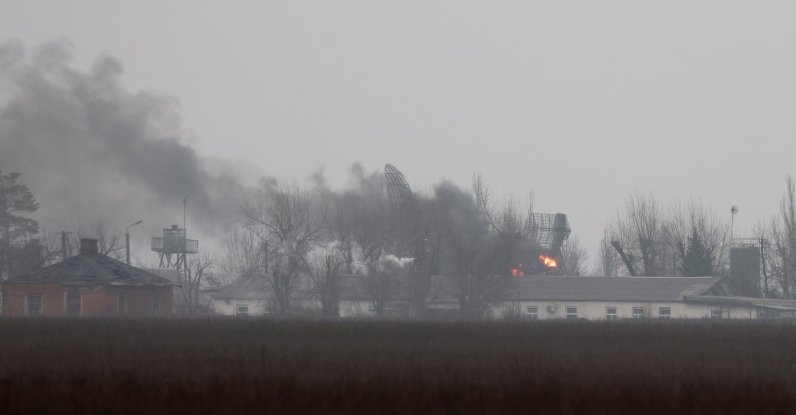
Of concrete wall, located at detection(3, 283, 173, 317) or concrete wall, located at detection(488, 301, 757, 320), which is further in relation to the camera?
concrete wall, located at detection(488, 301, 757, 320)

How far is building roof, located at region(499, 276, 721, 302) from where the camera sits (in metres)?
89.4

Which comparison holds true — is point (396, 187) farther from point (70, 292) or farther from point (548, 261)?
point (70, 292)

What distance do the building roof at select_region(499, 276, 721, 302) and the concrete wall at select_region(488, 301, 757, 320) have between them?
0.37 metres

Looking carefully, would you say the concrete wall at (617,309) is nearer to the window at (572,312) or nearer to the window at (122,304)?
the window at (572,312)

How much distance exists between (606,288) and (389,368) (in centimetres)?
6495

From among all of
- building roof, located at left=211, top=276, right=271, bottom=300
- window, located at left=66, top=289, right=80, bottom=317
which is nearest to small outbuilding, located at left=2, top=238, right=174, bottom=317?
window, located at left=66, top=289, right=80, bottom=317

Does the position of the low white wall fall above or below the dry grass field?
above

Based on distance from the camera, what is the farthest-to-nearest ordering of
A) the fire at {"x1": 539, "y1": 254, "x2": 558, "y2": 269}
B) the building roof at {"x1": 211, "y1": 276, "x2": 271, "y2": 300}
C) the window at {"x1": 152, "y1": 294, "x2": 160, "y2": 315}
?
the fire at {"x1": 539, "y1": 254, "x2": 558, "y2": 269} < the building roof at {"x1": 211, "y1": 276, "x2": 271, "y2": 300} < the window at {"x1": 152, "y1": 294, "x2": 160, "y2": 315}

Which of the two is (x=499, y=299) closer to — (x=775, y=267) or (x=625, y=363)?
(x=775, y=267)

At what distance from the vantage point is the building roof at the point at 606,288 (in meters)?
89.4

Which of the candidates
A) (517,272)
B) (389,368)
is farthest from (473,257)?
(389,368)

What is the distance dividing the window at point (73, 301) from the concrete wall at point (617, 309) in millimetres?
28322

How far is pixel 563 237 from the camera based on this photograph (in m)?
119

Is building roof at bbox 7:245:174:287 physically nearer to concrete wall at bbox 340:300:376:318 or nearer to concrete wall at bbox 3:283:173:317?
concrete wall at bbox 3:283:173:317
